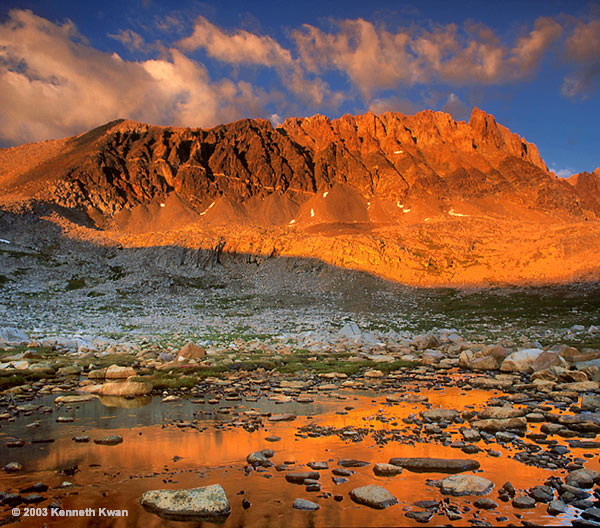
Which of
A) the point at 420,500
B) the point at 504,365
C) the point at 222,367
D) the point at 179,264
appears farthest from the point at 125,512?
the point at 179,264

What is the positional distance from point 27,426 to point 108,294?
275 ft

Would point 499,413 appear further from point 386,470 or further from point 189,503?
point 189,503

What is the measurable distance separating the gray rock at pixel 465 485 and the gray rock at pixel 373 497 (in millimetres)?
1047

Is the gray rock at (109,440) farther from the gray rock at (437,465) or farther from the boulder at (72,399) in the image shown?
the gray rock at (437,465)

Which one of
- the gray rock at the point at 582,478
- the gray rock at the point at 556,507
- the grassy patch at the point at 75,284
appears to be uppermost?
the grassy patch at the point at 75,284

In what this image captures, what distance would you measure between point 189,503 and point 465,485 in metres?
4.77

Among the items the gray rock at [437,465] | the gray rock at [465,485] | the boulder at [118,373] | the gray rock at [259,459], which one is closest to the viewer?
the gray rock at [465,485]

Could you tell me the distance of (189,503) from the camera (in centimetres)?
782

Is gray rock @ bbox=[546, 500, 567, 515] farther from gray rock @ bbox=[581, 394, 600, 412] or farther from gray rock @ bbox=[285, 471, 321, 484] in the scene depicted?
gray rock @ bbox=[581, 394, 600, 412]

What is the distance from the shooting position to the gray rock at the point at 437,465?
31.3ft

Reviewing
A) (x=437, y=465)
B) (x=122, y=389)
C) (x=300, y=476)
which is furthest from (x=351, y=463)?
(x=122, y=389)

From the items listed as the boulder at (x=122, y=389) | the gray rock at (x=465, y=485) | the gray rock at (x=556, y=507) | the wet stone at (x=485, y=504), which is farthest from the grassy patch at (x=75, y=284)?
the gray rock at (x=556, y=507)

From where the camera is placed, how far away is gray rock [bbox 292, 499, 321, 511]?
779 centimetres

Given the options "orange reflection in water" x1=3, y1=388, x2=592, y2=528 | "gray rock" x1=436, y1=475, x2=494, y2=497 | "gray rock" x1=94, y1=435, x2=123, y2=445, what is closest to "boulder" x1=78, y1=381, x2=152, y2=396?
"orange reflection in water" x1=3, y1=388, x2=592, y2=528
